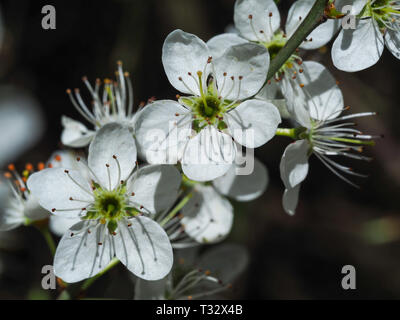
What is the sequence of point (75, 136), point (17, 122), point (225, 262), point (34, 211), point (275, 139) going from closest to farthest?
point (34, 211), point (75, 136), point (225, 262), point (275, 139), point (17, 122)

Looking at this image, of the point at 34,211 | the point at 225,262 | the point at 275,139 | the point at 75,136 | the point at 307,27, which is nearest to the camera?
the point at 307,27

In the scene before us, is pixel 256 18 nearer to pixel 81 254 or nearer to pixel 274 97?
pixel 274 97

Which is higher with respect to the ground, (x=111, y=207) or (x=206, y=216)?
(x=111, y=207)

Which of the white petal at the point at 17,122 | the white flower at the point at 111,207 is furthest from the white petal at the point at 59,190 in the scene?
the white petal at the point at 17,122

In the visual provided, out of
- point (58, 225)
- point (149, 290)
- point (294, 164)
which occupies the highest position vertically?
point (294, 164)

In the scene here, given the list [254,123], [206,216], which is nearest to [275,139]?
[206,216]

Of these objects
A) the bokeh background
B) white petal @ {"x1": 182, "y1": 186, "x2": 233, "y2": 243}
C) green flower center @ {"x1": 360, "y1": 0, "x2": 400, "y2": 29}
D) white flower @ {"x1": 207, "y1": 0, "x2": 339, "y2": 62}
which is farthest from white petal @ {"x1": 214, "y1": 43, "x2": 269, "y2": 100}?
the bokeh background

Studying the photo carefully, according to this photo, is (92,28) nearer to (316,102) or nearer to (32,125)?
(32,125)

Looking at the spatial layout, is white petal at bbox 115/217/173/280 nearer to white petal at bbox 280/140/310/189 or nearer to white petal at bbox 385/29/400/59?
white petal at bbox 280/140/310/189

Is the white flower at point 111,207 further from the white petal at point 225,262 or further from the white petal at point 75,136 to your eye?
the white petal at point 225,262

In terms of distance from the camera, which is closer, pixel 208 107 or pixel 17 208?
pixel 208 107
